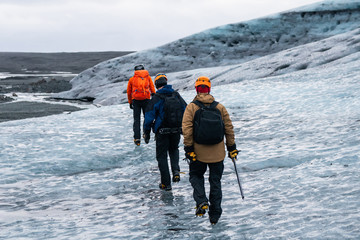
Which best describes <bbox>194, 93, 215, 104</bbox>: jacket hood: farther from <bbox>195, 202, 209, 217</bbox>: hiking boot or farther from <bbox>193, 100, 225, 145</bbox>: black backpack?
<bbox>195, 202, 209, 217</bbox>: hiking boot

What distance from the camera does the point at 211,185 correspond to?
551 cm

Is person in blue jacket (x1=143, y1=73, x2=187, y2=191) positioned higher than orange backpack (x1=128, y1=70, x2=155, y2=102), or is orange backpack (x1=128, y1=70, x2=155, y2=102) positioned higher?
orange backpack (x1=128, y1=70, x2=155, y2=102)

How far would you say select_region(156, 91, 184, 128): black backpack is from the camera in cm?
672

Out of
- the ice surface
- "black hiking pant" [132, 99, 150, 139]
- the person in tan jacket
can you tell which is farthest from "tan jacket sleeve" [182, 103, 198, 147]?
the ice surface

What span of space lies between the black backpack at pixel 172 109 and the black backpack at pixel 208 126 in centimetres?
143

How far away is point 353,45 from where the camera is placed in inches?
693

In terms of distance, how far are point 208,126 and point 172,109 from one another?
62.6 inches

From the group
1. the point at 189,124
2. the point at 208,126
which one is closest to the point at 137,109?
the point at 189,124

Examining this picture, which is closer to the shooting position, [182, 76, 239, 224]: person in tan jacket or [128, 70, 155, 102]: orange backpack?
[182, 76, 239, 224]: person in tan jacket

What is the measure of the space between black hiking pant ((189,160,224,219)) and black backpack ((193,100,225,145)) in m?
0.37

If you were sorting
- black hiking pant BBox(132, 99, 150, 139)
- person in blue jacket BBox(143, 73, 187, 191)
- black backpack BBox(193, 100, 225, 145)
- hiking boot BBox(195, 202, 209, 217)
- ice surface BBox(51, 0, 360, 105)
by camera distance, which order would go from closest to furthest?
black backpack BBox(193, 100, 225, 145), hiking boot BBox(195, 202, 209, 217), person in blue jacket BBox(143, 73, 187, 191), black hiking pant BBox(132, 99, 150, 139), ice surface BBox(51, 0, 360, 105)

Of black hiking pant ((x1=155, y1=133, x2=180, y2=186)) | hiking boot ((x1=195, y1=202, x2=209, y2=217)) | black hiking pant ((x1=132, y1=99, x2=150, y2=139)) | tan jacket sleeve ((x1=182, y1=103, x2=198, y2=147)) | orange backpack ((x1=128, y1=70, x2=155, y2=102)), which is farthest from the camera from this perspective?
black hiking pant ((x1=132, y1=99, x2=150, y2=139))

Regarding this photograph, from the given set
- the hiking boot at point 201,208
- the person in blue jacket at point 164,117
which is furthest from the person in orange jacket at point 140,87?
the hiking boot at point 201,208

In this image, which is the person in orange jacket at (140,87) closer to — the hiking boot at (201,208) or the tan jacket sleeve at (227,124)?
the tan jacket sleeve at (227,124)
